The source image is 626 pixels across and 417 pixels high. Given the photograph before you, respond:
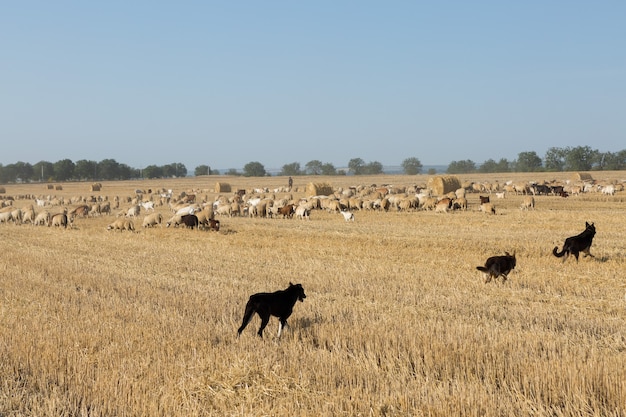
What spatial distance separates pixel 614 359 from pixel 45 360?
6910 mm

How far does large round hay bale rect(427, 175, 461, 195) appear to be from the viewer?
46125mm

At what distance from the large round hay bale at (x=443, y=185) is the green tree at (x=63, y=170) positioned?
88.3 metres

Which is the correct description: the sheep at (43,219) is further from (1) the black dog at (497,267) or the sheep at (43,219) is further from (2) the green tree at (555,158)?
(2) the green tree at (555,158)

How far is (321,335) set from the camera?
26.5ft

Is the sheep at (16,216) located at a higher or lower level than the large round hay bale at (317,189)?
lower

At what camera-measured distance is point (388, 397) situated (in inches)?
221

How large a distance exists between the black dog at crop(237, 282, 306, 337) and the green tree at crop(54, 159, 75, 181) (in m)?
115

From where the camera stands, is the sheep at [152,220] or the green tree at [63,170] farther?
the green tree at [63,170]

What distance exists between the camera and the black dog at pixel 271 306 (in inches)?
304

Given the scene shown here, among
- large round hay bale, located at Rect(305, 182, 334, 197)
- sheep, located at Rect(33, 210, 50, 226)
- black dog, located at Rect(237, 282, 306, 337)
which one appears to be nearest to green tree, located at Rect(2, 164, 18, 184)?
large round hay bale, located at Rect(305, 182, 334, 197)

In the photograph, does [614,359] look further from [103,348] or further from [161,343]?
[103,348]

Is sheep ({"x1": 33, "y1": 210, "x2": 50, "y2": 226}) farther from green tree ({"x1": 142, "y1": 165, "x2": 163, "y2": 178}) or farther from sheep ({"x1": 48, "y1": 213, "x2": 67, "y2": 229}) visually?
green tree ({"x1": 142, "y1": 165, "x2": 163, "y2": 178})

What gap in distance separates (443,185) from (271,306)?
40019mm

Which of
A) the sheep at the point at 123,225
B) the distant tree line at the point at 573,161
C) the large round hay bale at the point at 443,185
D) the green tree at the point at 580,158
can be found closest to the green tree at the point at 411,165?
the distant tree line at the point at 573,161
